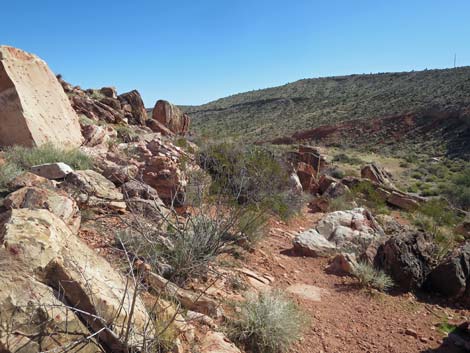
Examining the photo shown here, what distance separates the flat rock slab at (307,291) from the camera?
15.7 feet

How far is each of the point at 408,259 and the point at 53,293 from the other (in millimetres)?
4993

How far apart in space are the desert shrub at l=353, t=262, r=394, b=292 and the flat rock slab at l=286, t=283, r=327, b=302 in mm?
617

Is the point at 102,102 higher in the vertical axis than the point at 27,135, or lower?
higher

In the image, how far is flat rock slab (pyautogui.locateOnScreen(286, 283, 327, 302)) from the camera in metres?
4.79

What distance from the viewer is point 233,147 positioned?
8.73 metres

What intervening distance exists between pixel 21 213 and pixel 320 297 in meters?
3.73

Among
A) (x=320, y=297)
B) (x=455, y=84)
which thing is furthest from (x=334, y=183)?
(x=455, y=84)

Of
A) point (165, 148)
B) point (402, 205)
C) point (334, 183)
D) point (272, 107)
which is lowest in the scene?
point (402, 205)

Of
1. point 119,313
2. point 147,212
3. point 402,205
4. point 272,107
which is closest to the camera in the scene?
point 119,313

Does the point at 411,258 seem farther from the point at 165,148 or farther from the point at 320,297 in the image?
the point at 165,148

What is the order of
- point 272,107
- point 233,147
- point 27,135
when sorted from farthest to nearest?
point 272,107
point 233,147
point 27,135

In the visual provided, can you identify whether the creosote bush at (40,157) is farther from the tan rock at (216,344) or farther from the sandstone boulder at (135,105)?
the sandstone boulder at (135,105)

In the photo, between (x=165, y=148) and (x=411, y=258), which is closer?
(x=411, y=258)

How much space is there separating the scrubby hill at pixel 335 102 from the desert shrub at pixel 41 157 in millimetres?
22988
